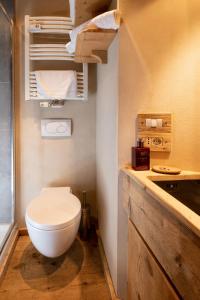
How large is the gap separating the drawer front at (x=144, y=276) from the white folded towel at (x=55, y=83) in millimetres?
1259

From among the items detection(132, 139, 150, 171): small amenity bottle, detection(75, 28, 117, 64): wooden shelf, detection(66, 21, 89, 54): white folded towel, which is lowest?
detection(132, 139, 150, 171): small amenity bottle

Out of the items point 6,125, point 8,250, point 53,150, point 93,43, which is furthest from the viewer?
point 53,150

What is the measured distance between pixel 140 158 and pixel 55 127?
1.12 m

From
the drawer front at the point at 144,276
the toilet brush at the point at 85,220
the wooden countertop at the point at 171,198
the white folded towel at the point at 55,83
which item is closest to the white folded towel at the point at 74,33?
the white folded towel at the point at 55,83

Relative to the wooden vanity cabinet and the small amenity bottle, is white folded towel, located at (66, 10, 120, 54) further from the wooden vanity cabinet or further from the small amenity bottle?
the wooden vanity cabinet

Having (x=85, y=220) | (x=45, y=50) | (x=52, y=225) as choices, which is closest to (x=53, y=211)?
(x=52, y=225)

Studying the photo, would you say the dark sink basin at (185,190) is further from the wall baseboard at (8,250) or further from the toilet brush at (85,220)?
the wall baseboard at (8,250)

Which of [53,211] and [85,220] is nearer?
[53,211]

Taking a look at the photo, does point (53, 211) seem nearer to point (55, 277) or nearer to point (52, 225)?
point (52, 225)

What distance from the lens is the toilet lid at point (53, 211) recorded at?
137 cm

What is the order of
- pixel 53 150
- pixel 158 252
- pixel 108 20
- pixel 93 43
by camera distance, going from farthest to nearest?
1. pixel 53 150
2. pixel 93 43
3. pixel 108 20
4. pixel 158 252

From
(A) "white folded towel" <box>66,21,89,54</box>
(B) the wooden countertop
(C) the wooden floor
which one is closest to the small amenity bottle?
(B) the wooden countertop

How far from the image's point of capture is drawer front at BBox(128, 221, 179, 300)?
753 millimetres

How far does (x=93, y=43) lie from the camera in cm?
139
